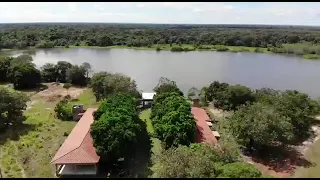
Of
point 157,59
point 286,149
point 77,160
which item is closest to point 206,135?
point 286,149

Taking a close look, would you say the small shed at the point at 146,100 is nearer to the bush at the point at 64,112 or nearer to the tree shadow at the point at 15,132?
the bush at the point at 64,112

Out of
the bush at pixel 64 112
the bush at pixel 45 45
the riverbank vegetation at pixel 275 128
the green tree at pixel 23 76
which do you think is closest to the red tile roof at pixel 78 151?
the bush at pixel 64 112

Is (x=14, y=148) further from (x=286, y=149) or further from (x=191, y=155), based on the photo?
(x=286, y=149)

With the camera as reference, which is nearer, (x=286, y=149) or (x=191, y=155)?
(x=191, y=155)

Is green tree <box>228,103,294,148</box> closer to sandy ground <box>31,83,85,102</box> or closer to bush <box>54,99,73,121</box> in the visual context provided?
bush <box>54,99,73,121</box>

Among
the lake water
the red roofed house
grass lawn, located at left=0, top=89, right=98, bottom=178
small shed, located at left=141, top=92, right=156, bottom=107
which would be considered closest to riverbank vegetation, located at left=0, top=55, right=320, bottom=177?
grass lawn, located at left=0, top=89, right=98, bottom=178
